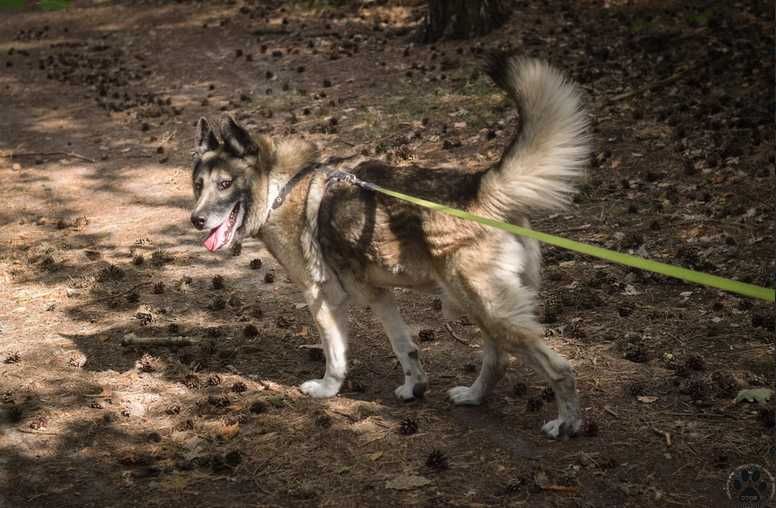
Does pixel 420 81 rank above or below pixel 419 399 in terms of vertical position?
above

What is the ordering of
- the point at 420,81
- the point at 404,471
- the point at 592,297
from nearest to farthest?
the point at 404,471 < the point at 592,297 < the point at 420,81

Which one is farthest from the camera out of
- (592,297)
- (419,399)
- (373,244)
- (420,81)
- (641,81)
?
(420,81)

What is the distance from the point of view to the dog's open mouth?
6133 mm

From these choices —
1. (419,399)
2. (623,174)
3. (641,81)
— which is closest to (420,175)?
(419,399)

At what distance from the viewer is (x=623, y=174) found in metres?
10.1

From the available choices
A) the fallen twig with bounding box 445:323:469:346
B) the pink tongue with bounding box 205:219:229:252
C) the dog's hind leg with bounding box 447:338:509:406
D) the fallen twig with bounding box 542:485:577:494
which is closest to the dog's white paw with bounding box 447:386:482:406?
the dog's hind leg with bounding box 447:338:509:406

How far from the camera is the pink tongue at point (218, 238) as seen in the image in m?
6.12

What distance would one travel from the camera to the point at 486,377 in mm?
5945

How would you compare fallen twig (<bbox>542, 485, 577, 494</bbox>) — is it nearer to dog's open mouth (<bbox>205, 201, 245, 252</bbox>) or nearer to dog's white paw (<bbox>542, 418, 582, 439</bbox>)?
dog's white paw (<bbox>542, 418, 582, 439</bbox>)

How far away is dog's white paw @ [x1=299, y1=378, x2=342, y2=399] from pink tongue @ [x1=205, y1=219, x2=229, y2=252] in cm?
124

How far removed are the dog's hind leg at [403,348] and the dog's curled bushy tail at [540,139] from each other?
134 centimetres

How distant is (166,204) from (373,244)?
18.3ft

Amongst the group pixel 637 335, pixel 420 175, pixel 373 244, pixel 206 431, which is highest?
pixel 420 175

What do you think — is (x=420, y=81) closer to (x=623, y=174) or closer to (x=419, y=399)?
(x=623, y=174)
